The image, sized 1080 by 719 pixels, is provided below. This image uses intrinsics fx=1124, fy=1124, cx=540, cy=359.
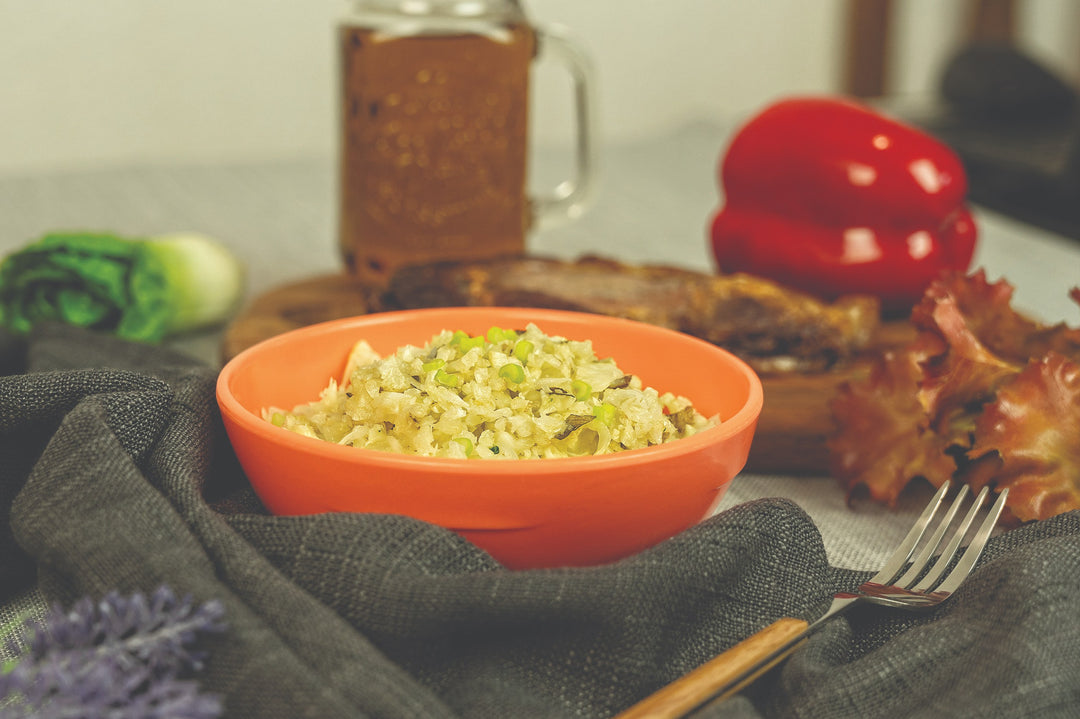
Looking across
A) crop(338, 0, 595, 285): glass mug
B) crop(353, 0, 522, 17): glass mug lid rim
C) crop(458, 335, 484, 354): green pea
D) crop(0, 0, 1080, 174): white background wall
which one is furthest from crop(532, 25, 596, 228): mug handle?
crop(0, 0, 1080, 174): white background wall

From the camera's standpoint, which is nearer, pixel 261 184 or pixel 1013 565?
pixel 1013 565

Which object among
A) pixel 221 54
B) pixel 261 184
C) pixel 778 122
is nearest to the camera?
pixel 778 122

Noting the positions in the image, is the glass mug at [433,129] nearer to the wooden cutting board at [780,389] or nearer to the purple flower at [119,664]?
the wooden cutting board at [780,389]

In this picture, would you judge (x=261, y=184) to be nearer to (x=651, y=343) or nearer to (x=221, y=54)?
(x=221, y=54)

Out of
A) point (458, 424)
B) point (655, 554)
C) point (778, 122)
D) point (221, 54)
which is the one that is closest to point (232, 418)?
point (458, 424)

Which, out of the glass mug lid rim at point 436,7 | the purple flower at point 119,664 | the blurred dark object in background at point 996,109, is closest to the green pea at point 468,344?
the purple flower at point 119,664

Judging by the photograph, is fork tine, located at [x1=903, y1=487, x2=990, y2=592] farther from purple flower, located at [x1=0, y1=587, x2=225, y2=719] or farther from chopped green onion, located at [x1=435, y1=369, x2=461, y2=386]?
purple flower, located at [x1=0, y1=587, x2=225, y2=719]
